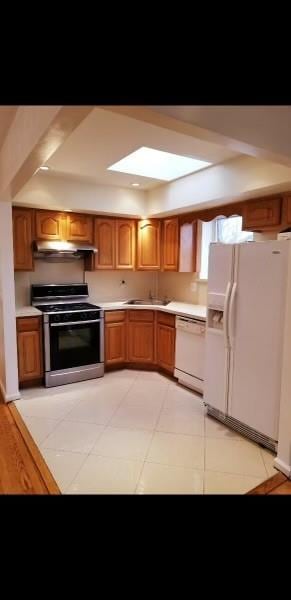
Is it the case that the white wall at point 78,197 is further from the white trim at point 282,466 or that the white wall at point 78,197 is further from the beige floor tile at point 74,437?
the white trim at point 282,466

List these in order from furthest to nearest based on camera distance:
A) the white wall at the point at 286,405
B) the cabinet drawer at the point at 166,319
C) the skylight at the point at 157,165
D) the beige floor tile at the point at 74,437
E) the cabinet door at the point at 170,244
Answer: the cabinet door at the point at 170,244, the cabinet drawer at the point at 166,319, the skylight at the point at 157,165, the beige floor tile at the point at 74,437, the white wall at the point at 286,405

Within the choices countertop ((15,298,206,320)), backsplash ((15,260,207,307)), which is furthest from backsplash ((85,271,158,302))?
countertop ((15,298,206,320))

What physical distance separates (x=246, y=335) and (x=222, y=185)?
1435 mm

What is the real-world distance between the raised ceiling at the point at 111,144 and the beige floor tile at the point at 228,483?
Answer: 2180 millimetres

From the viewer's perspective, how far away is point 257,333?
Answer: 2.44 m

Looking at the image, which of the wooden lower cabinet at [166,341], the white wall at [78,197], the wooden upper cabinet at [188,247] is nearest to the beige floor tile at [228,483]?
the wooden lower cabinet at [166,341]

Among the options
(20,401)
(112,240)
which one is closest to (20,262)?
(112,240)

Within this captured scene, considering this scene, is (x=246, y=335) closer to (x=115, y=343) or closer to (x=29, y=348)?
(x=115, y=343)

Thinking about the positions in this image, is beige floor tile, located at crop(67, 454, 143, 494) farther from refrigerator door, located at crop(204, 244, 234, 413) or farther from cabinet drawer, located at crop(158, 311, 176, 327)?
cabinet drawer, located at crop(158, 311, 176, 327)

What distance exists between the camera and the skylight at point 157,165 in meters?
3.14

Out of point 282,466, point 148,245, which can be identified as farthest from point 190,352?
point 148,245

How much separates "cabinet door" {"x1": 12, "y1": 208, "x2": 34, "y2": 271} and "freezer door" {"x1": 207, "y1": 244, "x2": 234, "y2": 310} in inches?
81.1
